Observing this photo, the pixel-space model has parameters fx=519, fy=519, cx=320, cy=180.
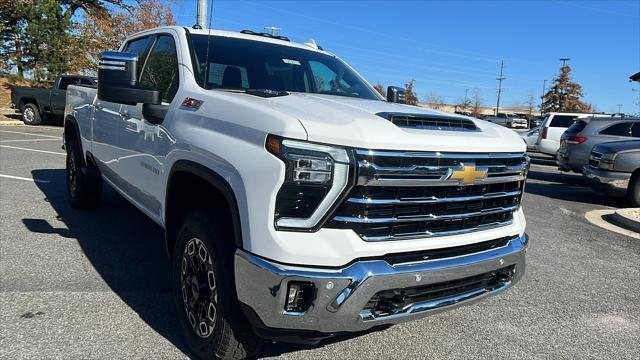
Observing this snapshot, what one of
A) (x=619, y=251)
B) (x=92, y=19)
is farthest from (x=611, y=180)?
(x=92, y=19)

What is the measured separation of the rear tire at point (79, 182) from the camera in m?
5.99

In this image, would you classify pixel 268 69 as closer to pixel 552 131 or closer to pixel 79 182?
pixel 79 182

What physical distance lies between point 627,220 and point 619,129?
643cm

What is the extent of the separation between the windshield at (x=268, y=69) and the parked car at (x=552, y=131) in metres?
16.0

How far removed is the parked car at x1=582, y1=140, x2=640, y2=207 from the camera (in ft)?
30.5

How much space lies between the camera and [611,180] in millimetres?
9461

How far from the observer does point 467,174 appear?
8.99ft

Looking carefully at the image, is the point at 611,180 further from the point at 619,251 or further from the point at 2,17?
the point at 2,17

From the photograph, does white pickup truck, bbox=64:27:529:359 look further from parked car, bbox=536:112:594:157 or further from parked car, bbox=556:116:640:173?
parked car, bbox=536:112:594:157

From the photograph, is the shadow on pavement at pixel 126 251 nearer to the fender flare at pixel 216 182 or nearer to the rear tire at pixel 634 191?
the fender flare at pixel 216 182

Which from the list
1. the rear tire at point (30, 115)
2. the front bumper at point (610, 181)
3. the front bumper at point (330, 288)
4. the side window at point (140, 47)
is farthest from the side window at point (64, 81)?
the front bumper at point (330, 288)

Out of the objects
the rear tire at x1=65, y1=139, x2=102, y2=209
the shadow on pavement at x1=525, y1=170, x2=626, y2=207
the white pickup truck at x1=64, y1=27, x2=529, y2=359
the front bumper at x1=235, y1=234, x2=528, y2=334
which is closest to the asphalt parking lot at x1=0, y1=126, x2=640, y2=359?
the rear tire at x1=65, y1=139, x2=102, y2=209

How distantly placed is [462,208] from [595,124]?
11.9 m

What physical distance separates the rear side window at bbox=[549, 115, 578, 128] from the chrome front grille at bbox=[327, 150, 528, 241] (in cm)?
1775
